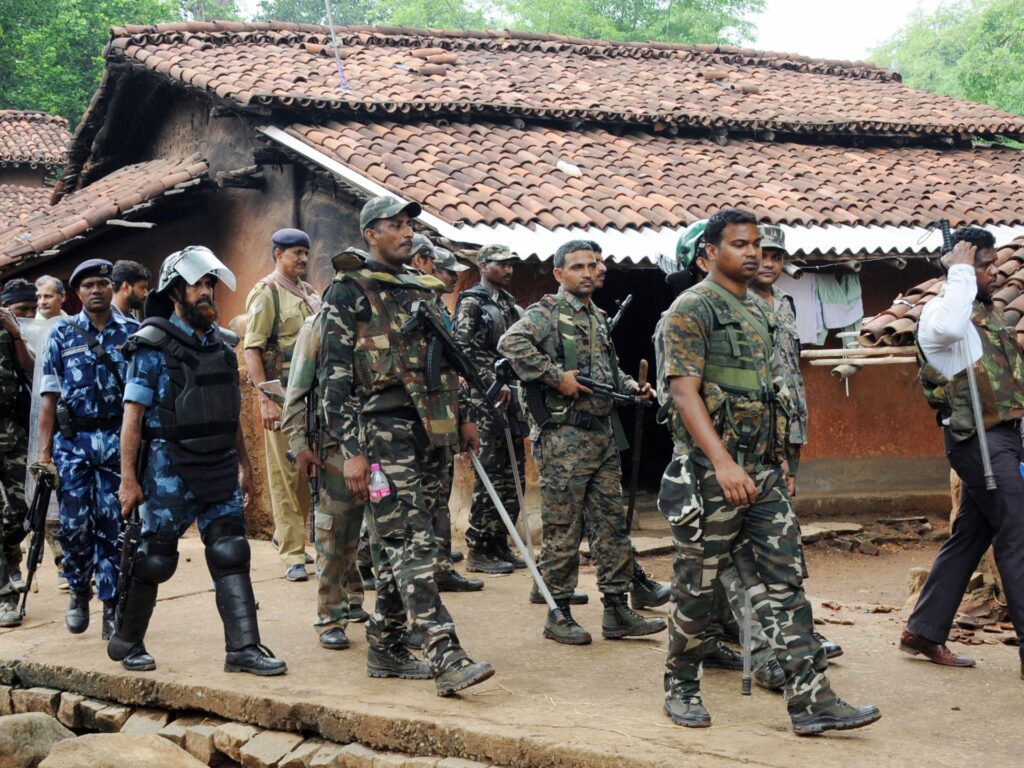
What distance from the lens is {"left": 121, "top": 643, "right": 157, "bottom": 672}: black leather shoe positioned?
19.5 ft

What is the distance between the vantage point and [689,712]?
466 centimetres

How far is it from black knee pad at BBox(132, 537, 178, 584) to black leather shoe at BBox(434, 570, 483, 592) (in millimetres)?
2148

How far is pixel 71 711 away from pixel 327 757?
5.53 ft

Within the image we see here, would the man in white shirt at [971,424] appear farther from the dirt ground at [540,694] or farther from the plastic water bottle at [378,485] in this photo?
the plastic water bottle at [378,485]

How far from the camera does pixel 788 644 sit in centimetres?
446

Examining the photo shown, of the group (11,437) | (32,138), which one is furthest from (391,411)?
(32,138)

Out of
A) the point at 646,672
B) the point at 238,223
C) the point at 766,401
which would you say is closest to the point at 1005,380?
the point at 766,401

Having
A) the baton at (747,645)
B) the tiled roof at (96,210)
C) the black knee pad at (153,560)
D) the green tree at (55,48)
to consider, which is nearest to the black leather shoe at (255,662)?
the black knee pad at (153,560)

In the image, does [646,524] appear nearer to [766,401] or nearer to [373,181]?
[373,181]

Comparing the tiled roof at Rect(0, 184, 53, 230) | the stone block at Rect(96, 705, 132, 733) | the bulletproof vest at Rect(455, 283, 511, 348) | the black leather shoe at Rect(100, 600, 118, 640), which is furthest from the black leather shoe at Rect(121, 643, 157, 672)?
the tiled roof at Rect(0, 184, 53, 230)

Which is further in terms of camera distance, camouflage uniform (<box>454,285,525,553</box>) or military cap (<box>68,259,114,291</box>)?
camouflage uniform (<box>454,285,525,553</box>)

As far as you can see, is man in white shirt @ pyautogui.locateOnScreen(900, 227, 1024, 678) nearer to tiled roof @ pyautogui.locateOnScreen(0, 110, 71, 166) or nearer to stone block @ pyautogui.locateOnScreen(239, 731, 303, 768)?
stone block @ pyautogui.locateOnScreen(239, 731, 303, 768)

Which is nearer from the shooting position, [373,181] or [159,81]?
[373,181]

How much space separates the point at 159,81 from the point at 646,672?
10983 mm
